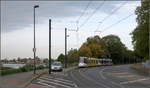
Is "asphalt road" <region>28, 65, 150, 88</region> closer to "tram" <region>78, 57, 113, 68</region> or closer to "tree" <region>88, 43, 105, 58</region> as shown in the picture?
"tram" <region>78, 57, 113, 68</region>

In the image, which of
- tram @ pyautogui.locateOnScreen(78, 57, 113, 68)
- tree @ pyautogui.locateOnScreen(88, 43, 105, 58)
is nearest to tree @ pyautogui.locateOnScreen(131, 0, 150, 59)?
tram @ pyautogui.locateOnScreen(78, 57, 113, 68)

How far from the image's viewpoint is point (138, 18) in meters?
51.0

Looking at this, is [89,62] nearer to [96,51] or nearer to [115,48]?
[96,51]

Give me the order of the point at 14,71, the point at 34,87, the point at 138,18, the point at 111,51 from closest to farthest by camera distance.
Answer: the point at 34,87 → the point at 14,71 → the point at 138,18 → the point at 111,51

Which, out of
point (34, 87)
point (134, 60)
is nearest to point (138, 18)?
point (34, 87)

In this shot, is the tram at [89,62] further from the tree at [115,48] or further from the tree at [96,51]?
the tree at [115,48]

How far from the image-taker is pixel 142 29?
4978 centimetres

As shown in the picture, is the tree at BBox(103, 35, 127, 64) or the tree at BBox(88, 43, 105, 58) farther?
the tree at BBox(103, 35, 127, 64)

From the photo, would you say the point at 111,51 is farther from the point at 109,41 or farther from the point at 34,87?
the point at 34,87

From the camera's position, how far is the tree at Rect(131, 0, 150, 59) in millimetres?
49037

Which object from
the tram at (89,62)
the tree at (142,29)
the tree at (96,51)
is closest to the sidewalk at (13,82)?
the tree at (142,29)

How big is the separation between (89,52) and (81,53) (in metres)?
3.18

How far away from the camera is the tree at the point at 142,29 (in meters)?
49.0

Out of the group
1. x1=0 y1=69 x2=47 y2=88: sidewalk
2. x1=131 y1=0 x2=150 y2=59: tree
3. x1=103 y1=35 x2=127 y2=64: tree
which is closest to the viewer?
x1=0 y1=69 x2=47 y2=88: sidewalk
